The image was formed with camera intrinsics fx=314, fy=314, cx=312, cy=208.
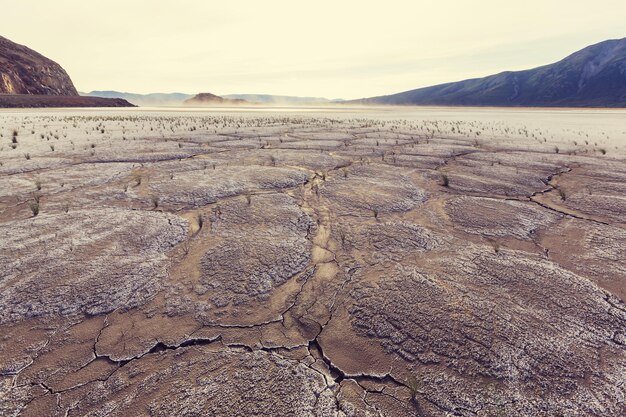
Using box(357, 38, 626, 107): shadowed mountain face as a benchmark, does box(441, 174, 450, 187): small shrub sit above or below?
below

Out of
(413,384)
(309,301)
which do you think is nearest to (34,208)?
(309,301)

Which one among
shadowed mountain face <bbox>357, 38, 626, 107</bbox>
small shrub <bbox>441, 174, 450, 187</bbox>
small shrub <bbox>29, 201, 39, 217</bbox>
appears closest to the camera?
small shrub <bbox>29, 201, 39, 217</bbox>

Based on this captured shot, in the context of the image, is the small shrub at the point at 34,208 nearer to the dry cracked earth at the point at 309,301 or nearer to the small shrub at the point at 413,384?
the dry cracked earth at the point at 309,301

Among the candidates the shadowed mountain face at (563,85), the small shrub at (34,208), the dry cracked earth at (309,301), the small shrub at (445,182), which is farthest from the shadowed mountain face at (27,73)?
the shadowed mountain face at (563,85)

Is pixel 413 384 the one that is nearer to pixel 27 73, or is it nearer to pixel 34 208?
pixel 34 208

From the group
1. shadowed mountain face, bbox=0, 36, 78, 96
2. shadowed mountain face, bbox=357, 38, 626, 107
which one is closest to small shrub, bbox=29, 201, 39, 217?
shadowed mountain face, bbox=0, 36, 78, 96

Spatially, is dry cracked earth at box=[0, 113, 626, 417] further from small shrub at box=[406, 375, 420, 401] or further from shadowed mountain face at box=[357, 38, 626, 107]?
shadowed mountain face at box=[357, 38, 626, 107]

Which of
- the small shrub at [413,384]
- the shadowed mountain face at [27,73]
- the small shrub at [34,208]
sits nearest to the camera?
the small shrub at [413,384]
